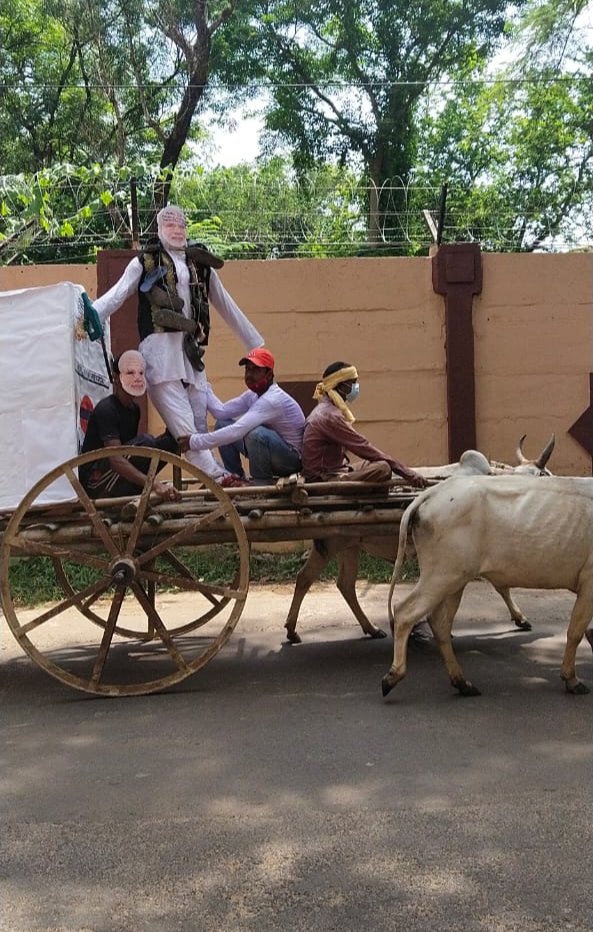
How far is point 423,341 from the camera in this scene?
9195mm

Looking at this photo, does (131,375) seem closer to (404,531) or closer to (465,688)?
(404,531)

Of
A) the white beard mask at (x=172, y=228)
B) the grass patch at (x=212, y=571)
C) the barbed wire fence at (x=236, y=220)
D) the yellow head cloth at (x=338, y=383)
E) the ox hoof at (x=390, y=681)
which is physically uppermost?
Result: the barbed wire fence at (x=236, y=220)

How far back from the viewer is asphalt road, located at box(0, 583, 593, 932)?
2.78m

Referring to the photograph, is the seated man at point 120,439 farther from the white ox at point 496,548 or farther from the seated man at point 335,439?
the white ox at point 496,548

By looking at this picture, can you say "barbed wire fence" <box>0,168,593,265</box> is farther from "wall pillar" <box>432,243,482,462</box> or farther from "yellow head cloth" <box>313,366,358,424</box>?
"yellow head cloth" <box>313,366,358,424</box>

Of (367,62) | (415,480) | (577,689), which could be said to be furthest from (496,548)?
(367,62)

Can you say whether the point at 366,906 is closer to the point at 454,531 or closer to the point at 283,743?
the point at 283,743

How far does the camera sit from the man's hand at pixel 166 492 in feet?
16.3

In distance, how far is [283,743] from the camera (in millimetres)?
4191

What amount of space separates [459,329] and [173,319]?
4185 millimetres

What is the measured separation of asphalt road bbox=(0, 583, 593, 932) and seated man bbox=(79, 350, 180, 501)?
1129mm

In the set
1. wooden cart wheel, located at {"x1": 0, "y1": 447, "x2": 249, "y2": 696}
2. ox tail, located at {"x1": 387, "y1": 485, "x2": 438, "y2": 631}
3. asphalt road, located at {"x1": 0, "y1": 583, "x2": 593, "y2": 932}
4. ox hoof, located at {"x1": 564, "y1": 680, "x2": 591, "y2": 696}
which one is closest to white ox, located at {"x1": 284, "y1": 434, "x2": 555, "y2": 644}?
asphalt road, located at {"x1": 0, "y1": 583, "x2": 593, "y2": 932}

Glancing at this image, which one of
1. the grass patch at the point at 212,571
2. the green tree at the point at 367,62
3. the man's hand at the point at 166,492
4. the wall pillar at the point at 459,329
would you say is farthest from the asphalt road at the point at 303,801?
the green tree at the point at 367,62

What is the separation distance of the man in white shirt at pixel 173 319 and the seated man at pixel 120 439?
12.4 inches
